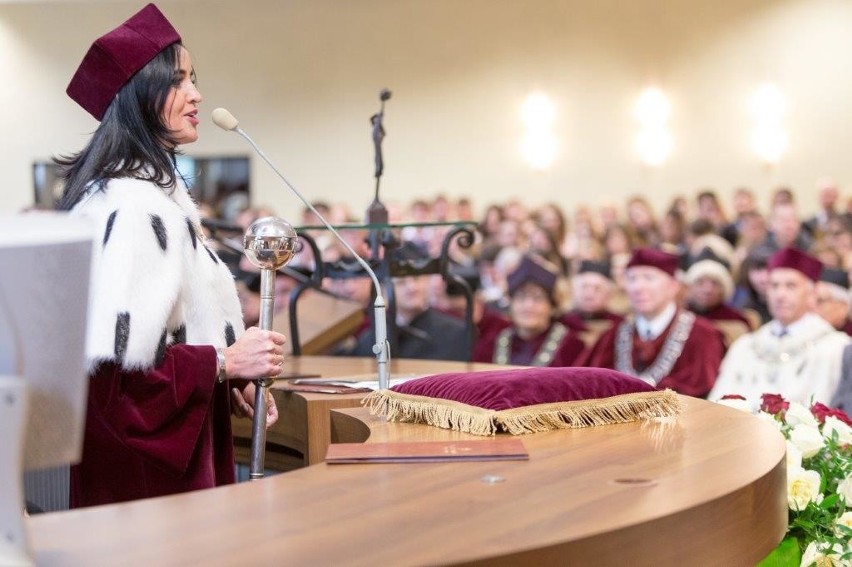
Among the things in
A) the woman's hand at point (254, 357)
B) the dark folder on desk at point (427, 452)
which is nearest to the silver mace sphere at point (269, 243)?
the woman's hand at point (254, 357)

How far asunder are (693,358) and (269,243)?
346 cm

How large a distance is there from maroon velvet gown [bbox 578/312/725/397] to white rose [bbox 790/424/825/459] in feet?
8.51

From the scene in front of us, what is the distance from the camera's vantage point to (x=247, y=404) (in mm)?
2703

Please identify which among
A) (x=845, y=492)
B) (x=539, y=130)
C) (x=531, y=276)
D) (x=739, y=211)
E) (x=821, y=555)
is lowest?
(x=821, y=555)

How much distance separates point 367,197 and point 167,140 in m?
11.8

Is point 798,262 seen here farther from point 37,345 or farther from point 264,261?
point 37,345

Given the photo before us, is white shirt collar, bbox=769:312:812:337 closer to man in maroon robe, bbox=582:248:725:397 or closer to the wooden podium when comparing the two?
man in maroon robe, bbox=582:248:725:397

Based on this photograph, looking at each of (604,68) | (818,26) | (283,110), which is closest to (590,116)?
(604,68)

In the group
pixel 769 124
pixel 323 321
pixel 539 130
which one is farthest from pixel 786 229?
pixel 323 321

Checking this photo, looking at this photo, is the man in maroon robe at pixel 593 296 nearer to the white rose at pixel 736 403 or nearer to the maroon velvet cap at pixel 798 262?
the maroon velvet cap at pixel 798 262

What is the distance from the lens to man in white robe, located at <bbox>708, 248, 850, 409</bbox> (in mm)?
5039

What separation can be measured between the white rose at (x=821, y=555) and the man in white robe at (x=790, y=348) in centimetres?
254

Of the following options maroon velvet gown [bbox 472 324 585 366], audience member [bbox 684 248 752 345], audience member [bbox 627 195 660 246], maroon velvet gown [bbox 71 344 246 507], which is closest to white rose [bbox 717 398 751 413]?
maroon velvet gown [bbox 71 344 246 507]

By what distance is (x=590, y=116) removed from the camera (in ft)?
45.8
